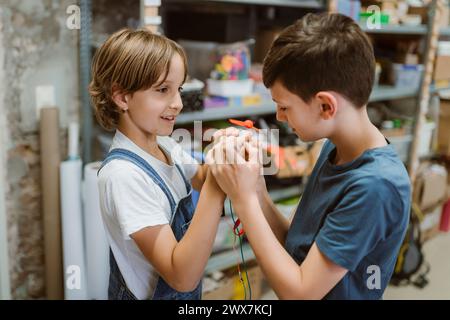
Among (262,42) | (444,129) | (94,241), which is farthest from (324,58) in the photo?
(444,129)

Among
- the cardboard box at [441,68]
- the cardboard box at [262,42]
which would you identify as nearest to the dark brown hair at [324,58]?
the cardboard box at [262,42]

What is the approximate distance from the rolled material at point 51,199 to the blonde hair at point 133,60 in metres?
1.00

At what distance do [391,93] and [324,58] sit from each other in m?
2.21

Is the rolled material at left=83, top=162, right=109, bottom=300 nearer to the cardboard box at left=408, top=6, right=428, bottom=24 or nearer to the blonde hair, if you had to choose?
the blonde hair

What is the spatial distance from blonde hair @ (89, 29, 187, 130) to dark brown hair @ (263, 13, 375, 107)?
0.82 feet

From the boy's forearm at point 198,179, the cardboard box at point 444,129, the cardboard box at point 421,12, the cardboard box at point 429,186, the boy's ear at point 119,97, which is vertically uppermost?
the cardboard box at point 421,12

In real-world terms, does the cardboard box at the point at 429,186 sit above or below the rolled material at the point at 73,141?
below

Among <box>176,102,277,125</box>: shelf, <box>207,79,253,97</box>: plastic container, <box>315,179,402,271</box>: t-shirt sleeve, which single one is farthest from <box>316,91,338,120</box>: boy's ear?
<box>207,79,253,97</box>: plastic container

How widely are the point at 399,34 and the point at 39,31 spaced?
2.44m

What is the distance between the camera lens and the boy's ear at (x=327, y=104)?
82cm

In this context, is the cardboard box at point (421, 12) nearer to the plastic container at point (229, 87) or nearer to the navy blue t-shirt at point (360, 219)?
the plastic container at point (229, 87)
